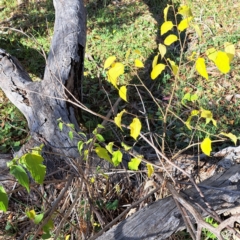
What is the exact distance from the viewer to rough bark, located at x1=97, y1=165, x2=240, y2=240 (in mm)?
1685

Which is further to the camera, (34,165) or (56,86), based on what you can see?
(56,86)

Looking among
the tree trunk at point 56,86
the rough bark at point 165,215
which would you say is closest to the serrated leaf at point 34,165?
the rough bark at point 165,215

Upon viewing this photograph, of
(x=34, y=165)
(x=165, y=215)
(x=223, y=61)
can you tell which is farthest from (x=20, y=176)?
(x=165, y=215)

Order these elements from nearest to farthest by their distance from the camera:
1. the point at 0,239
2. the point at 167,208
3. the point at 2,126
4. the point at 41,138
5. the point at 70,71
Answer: the point at 167,208, the point at 0,239, the point at 41,138, the point at 70,71, the point at 2,126

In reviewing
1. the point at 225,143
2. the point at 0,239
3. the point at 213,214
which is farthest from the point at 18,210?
the point at 225,143

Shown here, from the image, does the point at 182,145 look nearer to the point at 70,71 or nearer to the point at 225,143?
the point at 225,143

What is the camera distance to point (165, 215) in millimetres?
1779

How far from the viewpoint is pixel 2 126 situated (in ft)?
11.0

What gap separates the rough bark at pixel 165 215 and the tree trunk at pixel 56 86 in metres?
0.80

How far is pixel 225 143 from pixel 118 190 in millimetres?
1181

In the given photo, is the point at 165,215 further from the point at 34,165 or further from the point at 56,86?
the point at 56,86

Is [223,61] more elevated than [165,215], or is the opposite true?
[223,61]

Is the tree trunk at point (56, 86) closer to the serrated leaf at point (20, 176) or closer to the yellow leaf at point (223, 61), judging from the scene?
the serrated leaf at point (20, 176)

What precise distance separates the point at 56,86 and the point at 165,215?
1365 mm
